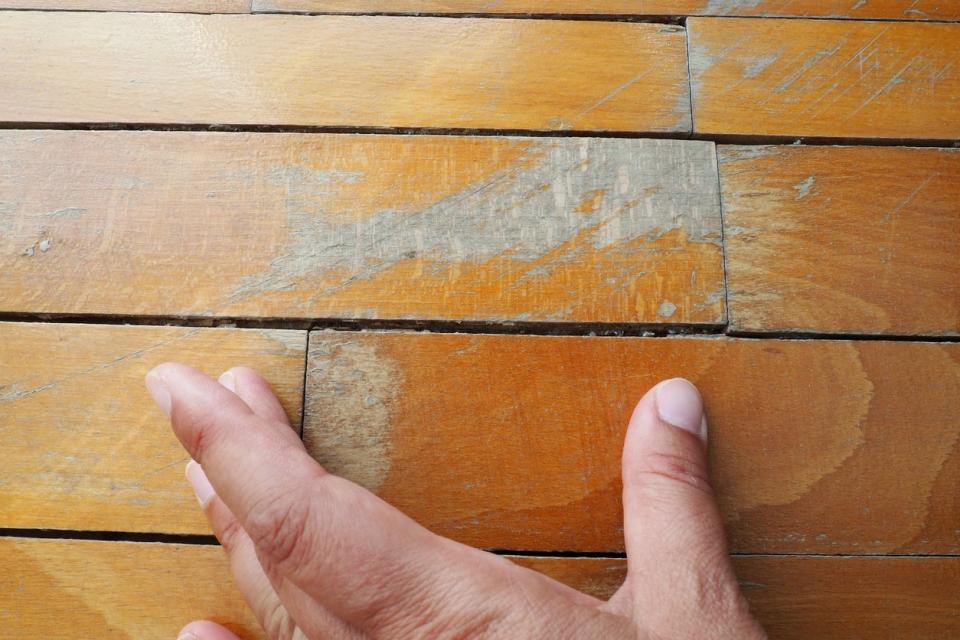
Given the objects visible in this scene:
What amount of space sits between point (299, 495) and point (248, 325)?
320 mm

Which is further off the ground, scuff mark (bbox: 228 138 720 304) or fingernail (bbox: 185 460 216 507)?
scuff mark (bbox: 228 138 720 304)

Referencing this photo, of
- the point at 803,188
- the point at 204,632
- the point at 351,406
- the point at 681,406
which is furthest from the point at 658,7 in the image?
the point at 204,632

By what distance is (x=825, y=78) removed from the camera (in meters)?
1.07

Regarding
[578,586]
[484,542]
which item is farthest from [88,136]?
[578,586]

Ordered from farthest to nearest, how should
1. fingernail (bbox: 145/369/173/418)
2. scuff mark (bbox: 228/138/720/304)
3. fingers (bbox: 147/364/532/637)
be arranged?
scuff mark (bbox: 228/138/720/304) → fingernail (bbox: 145/369/173/418) → fingers (bbox: 147/364/532/637)

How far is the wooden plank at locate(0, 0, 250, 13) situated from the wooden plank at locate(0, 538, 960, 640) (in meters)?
0.81

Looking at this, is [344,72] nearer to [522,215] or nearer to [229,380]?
[522,215]

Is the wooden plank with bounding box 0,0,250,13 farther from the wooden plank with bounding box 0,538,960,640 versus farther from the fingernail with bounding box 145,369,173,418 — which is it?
the wooden plank with bounding box 0,538,960,640

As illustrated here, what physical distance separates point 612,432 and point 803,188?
1.53 ft

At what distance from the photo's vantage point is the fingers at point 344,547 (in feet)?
2.48

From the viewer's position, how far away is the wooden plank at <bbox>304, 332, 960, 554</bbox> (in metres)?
0.96

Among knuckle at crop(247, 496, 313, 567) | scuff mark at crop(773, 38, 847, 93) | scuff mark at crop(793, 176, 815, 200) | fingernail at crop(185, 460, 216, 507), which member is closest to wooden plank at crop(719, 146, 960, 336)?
scuff mark at crop(793, 176, 815, 200)

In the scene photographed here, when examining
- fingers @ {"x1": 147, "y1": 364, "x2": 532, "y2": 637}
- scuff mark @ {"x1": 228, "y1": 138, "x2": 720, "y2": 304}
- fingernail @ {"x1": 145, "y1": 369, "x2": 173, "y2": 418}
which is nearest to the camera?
fingers @ {"x1": 147, "y1": 364, "x2": 532, "y2": 637}

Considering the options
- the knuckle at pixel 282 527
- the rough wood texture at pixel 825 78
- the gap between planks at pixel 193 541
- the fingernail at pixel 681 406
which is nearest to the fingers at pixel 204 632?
the gap between planks at pixel 193 541
